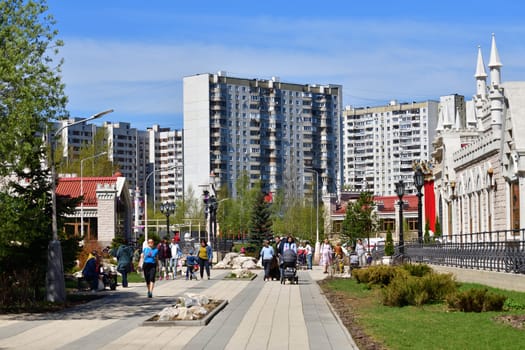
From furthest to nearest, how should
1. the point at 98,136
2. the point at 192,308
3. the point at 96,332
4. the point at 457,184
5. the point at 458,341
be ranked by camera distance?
1. the point at 98,136
2. the point at 457,184
3. the point at 192,308
4. the point at 96,332
5. the point at 458,341

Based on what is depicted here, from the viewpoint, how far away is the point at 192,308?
1889cm

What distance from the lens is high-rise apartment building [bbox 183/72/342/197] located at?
471 ft

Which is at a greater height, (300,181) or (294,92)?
(294,92)

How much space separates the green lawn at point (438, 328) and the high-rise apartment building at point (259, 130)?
11847 centimetres

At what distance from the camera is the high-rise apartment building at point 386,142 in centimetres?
18088

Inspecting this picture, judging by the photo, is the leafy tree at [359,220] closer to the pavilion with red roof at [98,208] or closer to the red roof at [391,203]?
the pavilion with red roof at [98,208]

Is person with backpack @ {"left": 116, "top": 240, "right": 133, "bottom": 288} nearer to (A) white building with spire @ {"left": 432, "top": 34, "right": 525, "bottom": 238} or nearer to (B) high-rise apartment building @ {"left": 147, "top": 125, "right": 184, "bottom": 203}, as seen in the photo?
(A) white building with spire @ {"left": 432, "top": 34, "right": 525, "bottom": 238}

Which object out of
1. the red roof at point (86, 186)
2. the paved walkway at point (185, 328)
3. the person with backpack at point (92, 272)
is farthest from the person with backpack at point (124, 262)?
the red roof at point (86, 186)

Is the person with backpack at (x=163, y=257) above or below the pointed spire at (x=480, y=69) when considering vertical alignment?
below

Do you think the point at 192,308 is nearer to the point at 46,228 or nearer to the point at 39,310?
the point at 39,310

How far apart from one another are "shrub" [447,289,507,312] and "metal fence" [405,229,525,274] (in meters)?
5.44

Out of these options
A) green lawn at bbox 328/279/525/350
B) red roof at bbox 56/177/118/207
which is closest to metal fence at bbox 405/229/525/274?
green lawn at bbox 328/279/525/350

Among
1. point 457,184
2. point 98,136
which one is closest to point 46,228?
point 457,184

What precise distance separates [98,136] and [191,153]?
55.1 meters
